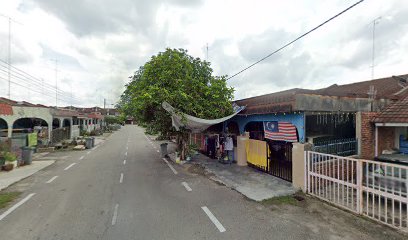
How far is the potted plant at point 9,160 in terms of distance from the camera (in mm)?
11461

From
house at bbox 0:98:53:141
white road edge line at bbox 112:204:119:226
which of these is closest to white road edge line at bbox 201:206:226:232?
white road edge line at bbox 112:204:119:226

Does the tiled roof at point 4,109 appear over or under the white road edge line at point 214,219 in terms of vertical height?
over

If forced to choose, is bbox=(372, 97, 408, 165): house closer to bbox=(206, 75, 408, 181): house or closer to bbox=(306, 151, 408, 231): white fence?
bbox=(206, 75, 408, 181): house

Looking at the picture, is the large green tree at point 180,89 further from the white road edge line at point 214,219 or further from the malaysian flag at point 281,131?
the white road edge line at point 214,219

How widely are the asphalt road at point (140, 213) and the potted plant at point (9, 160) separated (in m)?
3.21

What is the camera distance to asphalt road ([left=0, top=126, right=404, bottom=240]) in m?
4.89

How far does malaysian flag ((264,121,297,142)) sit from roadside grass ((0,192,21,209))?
1043 cm

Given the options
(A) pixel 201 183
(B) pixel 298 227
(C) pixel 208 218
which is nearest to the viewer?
(B) pixel 298 227

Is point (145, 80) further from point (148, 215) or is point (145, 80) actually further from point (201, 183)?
point (148, 215)

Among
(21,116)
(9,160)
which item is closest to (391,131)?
(9,160)

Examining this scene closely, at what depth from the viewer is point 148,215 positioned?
5.86 meters

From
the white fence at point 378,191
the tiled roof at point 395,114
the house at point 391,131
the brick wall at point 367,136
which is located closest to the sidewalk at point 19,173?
the white fence at point 378,191

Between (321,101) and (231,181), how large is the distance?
16.2ft

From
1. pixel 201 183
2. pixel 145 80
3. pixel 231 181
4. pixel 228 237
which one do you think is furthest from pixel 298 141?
pixel 145 80
